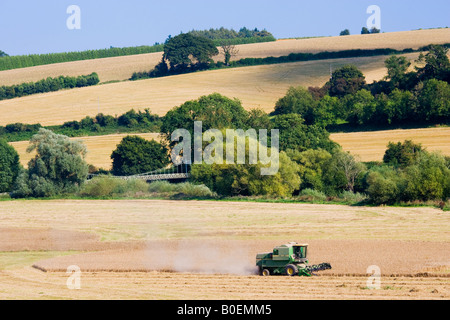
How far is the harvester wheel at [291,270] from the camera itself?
32.0 metres

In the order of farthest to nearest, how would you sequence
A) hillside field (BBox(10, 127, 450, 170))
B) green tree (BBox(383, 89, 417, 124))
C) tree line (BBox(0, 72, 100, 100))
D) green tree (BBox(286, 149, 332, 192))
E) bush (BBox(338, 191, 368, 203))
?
tree line (BBox(0, 72, 100, 100))
green tree (BBox(383, 89, 417, 124))
hillside field (BBox(10, 127, 450, 170))
green tree (BBox(286, 149, 332, 192))
bush (BBox(338, 191, 368, 203))

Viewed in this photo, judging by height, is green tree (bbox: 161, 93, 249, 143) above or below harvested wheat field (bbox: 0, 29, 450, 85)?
below

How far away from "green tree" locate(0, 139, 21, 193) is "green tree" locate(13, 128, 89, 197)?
5872 mm

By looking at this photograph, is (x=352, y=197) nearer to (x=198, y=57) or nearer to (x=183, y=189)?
(x=183, y=189)

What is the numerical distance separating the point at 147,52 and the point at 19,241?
134174mm

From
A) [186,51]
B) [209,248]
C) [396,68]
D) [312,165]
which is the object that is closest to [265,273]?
[209,248]

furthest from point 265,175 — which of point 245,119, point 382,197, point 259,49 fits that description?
point 259,49

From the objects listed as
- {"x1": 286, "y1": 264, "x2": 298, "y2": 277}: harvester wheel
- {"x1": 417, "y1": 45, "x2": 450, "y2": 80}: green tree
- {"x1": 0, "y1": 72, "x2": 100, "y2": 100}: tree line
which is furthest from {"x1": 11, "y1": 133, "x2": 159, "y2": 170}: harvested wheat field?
{"x1": 286, "y1": 264, "x2": 298, "y2": 277}: harvester wheel

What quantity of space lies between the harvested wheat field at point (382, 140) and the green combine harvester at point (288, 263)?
47.7m

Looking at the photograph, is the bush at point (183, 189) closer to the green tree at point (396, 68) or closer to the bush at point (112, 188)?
the bush at point (112, 188)

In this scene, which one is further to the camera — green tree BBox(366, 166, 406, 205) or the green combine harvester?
green tree BBox(366, 166, 406, 205)

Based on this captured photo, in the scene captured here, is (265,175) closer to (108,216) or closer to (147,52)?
(108,216)

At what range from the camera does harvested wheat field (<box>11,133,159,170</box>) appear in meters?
92.3

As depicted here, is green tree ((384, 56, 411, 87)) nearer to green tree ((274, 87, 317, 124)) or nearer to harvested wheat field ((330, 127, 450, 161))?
green tree ((274, 87, 317, 124))
